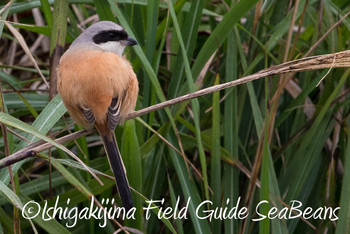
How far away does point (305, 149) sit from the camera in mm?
2490

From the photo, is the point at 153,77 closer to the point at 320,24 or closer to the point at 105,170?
the point at 105,170

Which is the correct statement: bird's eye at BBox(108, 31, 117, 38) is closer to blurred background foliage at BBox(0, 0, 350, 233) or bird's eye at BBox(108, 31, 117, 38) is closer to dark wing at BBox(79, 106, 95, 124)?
blurred background foliage at BBox(0, 0, 350, 233)

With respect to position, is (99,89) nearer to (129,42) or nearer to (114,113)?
(114,113)

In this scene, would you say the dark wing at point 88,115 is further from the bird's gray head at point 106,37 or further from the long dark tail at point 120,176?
the bird's gray head at point 106,37

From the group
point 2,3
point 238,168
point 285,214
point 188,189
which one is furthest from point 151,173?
point 2,3

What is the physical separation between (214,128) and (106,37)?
0.55 metres

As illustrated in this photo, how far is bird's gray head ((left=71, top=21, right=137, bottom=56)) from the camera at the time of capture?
2.27m

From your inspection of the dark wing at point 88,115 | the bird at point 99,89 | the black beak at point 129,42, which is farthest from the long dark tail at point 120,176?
the black beak at point 129,42

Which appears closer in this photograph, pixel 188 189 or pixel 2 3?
pixel 188 189

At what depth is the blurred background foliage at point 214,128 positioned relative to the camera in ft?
7.19

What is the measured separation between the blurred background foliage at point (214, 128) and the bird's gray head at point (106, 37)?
0.06 metres

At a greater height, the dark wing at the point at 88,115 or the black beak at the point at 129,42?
the black beak at the point at 129,42

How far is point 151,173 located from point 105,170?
0.19m

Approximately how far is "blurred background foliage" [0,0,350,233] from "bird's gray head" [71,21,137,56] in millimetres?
56
